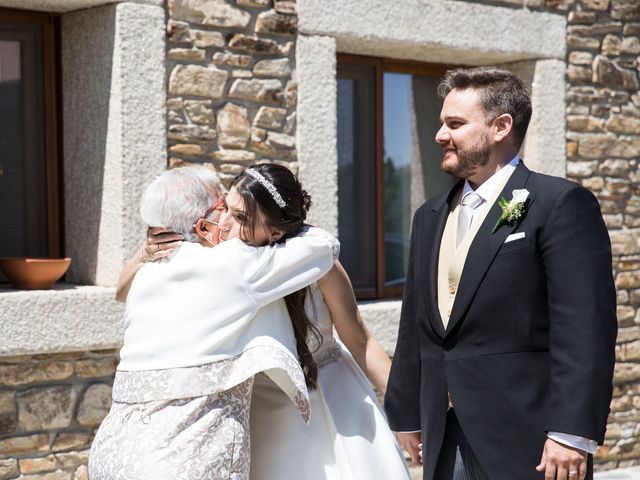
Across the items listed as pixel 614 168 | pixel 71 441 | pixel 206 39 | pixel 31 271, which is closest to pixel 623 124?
pixel 614 168

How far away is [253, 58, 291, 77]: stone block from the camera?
5176 millimetres

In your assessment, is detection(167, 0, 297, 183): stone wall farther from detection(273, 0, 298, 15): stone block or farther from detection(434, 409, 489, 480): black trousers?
detection(434, 409, 489, 480): black trousers

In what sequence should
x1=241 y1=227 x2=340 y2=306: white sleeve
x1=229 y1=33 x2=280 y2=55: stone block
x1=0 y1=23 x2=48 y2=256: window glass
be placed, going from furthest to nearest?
x1=229 y1=33 x2=280 y2=55: stone block
x1=0 y1=23 x2=48 y2=256: window glass
x1=241 y1=227 x2=340 y2=306: white sleeve

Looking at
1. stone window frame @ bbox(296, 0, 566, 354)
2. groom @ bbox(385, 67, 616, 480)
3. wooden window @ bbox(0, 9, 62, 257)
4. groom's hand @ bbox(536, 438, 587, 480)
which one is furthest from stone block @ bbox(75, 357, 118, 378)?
groom's hand @ bbox(536, 438, 587, 480)

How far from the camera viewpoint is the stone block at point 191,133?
4.91 m

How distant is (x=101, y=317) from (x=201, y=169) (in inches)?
68.9

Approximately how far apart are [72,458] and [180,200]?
2159 mm

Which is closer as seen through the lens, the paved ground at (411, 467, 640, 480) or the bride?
the bride

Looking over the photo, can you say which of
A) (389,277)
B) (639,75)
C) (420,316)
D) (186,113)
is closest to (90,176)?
(186,113)

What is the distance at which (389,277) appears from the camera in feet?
20.0

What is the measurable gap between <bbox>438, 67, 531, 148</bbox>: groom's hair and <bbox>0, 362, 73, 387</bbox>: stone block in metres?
2.49

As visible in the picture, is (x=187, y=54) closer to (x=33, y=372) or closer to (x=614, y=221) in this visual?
(x=33, y=372)

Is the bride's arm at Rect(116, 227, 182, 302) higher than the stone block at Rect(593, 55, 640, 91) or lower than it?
lower

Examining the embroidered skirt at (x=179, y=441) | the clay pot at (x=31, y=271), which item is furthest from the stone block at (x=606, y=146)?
the embroidered skirt at (x=179, y=441)
